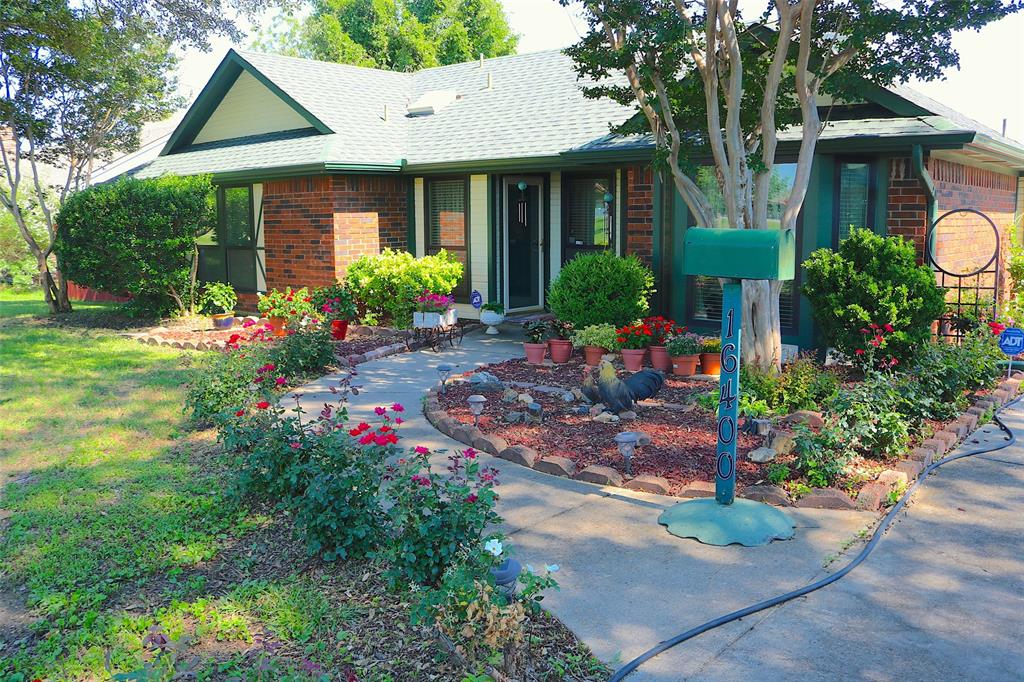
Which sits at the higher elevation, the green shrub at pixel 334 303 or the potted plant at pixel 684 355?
the green shrub at pixel 334 303

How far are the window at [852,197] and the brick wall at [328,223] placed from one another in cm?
719

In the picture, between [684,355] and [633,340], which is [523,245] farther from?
[684,355]

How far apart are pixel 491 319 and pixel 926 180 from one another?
19.5ft

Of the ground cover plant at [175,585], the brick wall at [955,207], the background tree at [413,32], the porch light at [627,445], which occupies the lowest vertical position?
the ground cover plant at [175,585]

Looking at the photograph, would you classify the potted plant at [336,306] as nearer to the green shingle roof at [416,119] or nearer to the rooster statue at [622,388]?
the green shingle roof at [416,119]

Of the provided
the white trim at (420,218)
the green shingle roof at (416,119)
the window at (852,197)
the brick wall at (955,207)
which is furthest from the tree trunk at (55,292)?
the brick wall at (955,207)

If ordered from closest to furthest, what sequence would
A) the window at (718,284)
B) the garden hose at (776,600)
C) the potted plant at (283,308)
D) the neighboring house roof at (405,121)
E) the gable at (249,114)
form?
1. the garden hose at (776,600)
2. the window at (718,284)
3. the potted plant at (283,308)
4. the neighboring house roof at (405,121)
5. the gable at (249,114)

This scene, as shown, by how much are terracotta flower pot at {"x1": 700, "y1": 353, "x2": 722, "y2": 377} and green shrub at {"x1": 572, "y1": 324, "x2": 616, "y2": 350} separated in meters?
1.06

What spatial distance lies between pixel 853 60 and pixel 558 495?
546cm

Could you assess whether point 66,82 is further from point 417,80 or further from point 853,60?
point 853,60

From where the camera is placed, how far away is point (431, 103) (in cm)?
1592

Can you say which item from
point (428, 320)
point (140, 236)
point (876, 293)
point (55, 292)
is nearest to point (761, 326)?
point (876, 293)

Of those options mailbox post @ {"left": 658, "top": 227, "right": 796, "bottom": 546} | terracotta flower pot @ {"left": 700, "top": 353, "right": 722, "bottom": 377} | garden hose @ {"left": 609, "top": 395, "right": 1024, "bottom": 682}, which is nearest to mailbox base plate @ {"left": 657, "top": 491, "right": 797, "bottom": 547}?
mailbox post @ {"left": 658, "top": 227, "right": 796, "bottom": 546}

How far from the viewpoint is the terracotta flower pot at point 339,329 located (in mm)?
12075
